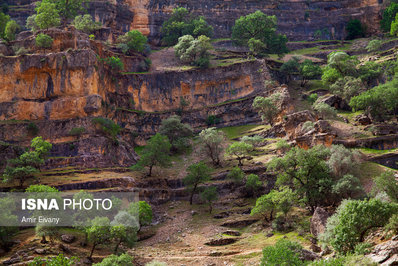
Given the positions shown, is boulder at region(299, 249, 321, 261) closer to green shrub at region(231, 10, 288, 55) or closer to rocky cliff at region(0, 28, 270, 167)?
rocky cliff at region(0, 28, 270, 167)

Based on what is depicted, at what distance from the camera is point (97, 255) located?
43.4 m

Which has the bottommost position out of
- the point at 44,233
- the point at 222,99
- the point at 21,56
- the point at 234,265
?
the point at 234,265

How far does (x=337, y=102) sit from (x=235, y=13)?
51.5m

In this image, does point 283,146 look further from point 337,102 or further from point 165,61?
point 165,61

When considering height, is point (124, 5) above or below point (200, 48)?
above

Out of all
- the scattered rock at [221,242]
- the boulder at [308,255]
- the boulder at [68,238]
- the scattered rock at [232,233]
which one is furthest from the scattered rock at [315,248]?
the boulder at [68,238]

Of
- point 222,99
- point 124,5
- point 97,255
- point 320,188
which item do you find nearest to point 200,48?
point 222,99

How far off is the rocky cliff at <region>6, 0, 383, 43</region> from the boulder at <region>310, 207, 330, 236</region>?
7454 centimetres

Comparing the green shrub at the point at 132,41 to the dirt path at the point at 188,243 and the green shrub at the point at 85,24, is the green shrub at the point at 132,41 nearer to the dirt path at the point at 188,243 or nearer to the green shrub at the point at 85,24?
the green shrub at the point at 85,24

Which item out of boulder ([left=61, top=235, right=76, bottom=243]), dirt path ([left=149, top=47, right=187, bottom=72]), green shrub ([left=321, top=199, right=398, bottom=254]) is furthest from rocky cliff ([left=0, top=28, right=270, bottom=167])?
green shrub ([left=321, top=199, right=398, bottom=254])

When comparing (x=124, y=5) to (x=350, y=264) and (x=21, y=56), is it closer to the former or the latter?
(x=21, y=56)

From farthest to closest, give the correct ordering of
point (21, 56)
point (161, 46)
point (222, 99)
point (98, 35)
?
point (161, 46) < point (98, 35) < point (222, 99) < point (21, 56)

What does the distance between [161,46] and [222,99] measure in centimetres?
2833

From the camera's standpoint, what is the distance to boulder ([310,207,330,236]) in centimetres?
4216
